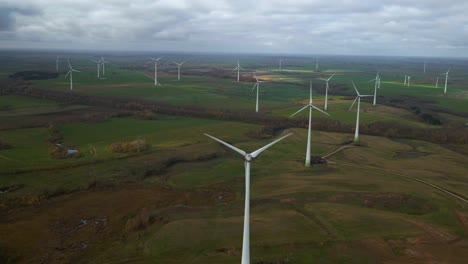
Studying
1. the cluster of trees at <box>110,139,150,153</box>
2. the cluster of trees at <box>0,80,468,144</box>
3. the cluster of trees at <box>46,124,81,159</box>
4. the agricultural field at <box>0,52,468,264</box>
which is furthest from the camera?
the cluster of trees at <box>0,80,468,144</box>

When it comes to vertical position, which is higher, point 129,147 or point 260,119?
point 260,119

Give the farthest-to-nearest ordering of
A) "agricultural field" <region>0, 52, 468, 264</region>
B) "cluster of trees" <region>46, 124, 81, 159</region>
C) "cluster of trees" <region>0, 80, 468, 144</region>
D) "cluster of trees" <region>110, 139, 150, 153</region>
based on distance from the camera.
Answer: "cluster of trees" <region>0, 80, 468, 144</region> → "cluster of trees" <region>110, 139, 150, 153</region> → "cluster of trees" <region>46, 124, 81, 159</region> → "agricultural field" <region>0, 52, 468, 264</region>

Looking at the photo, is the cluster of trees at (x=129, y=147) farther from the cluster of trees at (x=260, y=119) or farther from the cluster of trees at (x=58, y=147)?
the cluster of trees at (x=260, y=119)

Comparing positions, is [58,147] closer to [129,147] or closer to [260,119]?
[129,147]

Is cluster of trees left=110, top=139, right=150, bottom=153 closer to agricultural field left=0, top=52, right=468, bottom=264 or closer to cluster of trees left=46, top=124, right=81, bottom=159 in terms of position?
agricultural field left=0, top=52, right=468, bottom=264

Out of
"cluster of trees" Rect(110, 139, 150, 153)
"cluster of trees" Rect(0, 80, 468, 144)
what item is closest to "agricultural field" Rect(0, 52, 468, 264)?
"cluster of trees" Rect(110, 139, 150, 153)

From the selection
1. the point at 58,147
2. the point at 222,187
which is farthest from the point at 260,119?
the point at 222,187
